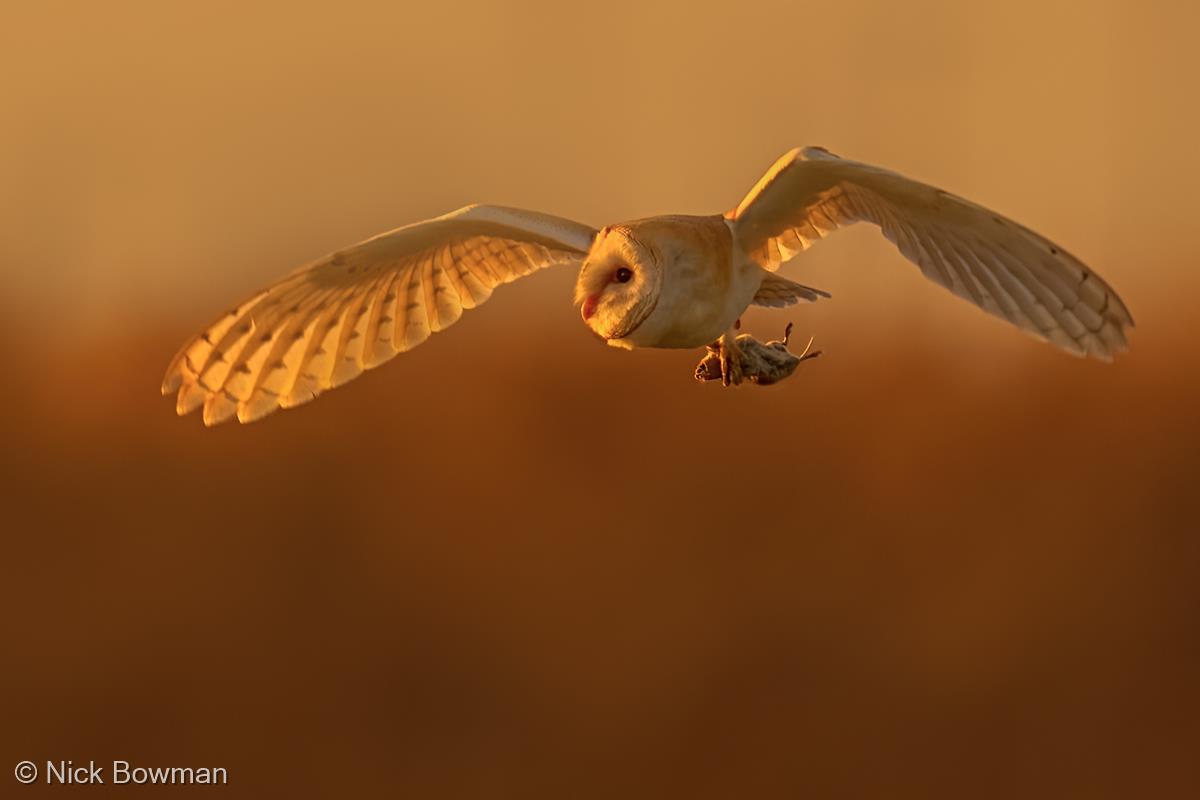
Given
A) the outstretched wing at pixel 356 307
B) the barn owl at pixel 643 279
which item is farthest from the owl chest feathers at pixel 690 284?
the outstretched wing at pixel 356 307

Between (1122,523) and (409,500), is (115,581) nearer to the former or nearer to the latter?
(409,500)

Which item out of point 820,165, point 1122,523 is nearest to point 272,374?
point 820,165

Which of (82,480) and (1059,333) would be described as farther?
(82,480)

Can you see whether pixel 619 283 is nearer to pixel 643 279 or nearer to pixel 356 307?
pixel 643 279

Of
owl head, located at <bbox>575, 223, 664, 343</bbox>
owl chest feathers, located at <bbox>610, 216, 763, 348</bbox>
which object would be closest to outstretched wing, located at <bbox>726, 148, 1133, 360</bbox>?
owl chest feathers, located at <bbox>610, 216, 763, 348</bbox>

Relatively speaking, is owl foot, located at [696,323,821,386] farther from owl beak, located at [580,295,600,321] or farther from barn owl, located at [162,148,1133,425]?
owl beak, located at [580,295,600,321]

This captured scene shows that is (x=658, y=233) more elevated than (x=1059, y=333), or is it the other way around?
(x=658, y=233)
